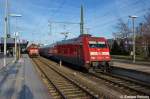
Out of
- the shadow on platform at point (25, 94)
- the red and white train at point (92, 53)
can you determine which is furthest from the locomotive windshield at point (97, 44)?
the shadow on platform at point (25, 94)

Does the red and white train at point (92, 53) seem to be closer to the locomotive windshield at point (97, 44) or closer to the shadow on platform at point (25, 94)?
the locomotive windshield at point (97, 44)

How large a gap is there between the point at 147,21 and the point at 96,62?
156 ft

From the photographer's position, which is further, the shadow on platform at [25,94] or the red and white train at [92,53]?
the red and white train at [92,53]

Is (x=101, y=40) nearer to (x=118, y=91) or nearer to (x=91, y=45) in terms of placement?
(x=91, y=45)

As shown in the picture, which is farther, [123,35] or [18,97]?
[123,35]

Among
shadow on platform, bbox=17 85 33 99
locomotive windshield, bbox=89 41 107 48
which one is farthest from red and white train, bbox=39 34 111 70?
shadow on platform, bbox=17 85 33 99

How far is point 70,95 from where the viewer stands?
1380 centimetres

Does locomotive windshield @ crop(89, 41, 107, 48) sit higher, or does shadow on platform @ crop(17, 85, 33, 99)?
locomotive windshield @ crop(89, 41, 107, 48)

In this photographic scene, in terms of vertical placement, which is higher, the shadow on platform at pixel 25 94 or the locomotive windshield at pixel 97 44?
the locomotive windshield at pixel 97 44

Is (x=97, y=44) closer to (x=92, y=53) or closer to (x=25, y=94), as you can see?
(x=92, y=53)

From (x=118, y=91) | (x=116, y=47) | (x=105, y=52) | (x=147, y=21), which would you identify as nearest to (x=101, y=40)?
(x=105, y=52)

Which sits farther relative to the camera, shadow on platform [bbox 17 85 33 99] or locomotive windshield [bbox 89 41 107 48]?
locomotive windshield [bbox 89 41 107 48]

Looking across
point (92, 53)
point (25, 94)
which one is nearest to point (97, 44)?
point (92, 53)

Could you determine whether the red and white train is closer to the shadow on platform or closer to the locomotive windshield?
the locomotive windshield
